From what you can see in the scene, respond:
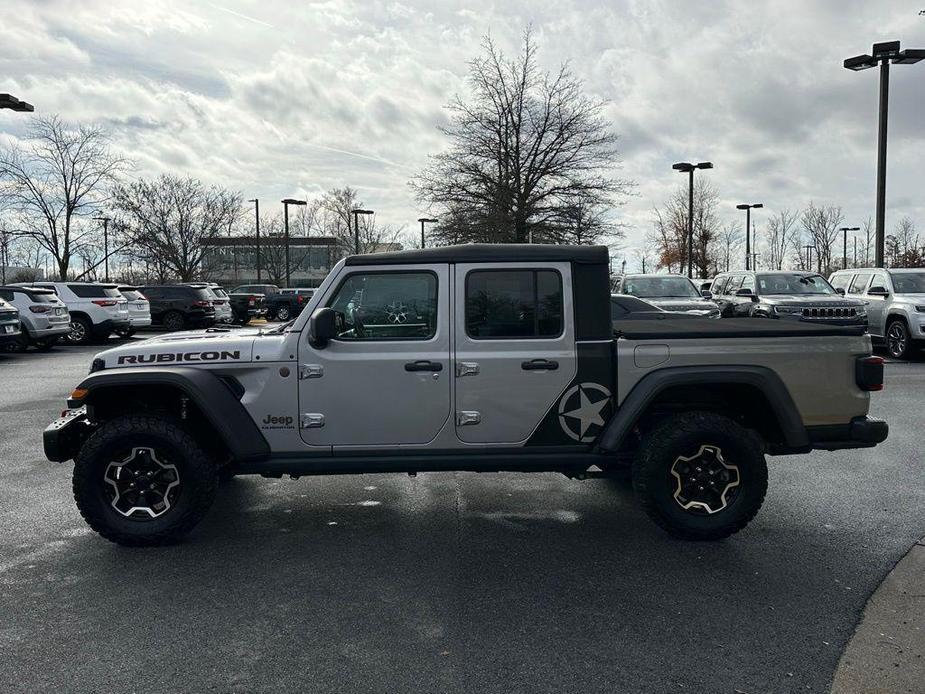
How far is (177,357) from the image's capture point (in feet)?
15.6

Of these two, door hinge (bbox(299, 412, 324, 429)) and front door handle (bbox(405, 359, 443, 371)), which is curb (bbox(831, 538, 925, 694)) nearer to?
front door handle (bbox(405, 359, 443, 371))

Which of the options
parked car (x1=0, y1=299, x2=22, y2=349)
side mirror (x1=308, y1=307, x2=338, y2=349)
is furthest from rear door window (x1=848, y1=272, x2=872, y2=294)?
parked car (x1=0, y1=299, x2=22, y2=349)

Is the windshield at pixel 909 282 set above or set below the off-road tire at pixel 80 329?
above

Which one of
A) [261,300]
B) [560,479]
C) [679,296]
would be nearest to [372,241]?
[261,300]

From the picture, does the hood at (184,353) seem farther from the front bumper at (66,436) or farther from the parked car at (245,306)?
the parked car at (245,306)

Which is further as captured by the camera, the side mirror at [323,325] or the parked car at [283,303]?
the parked car at [283,303]

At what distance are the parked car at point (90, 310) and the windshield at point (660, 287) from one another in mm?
13057

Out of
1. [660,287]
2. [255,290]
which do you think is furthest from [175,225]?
[660,287]

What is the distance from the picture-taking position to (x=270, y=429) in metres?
4.75

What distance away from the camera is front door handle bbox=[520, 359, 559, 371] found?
472cm

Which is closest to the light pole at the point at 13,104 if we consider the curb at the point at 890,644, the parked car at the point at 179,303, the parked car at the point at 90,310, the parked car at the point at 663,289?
the parked car at the point at 90,310

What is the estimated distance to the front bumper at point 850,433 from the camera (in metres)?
4.84

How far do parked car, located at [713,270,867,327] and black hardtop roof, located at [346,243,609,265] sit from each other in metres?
10.1

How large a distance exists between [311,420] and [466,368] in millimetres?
1015
